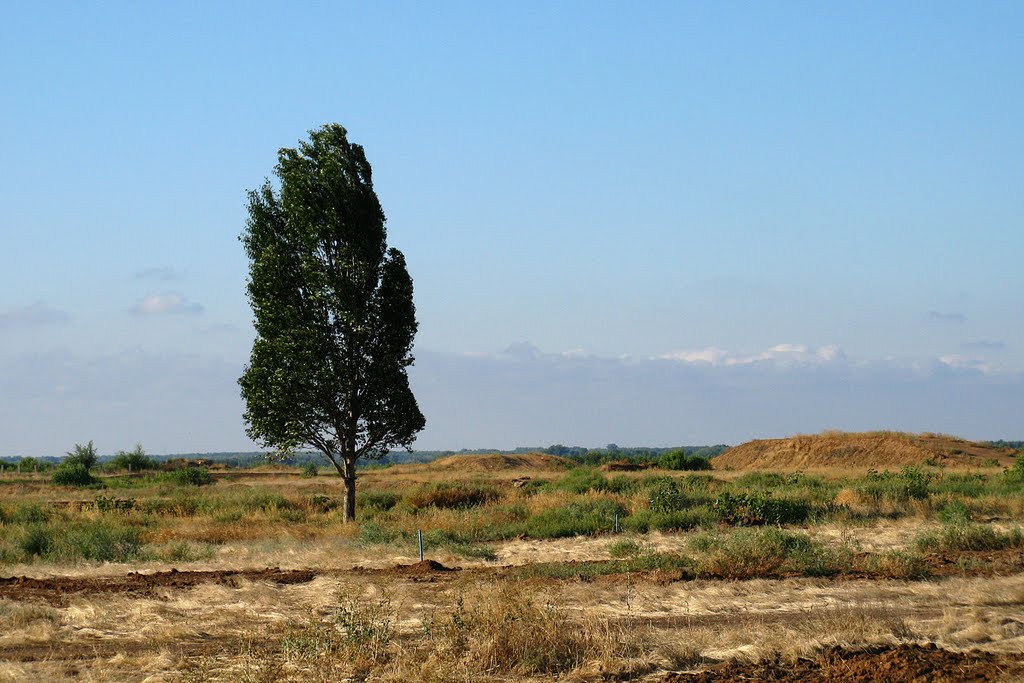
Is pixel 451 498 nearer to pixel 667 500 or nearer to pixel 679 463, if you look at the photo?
pixel 667 500

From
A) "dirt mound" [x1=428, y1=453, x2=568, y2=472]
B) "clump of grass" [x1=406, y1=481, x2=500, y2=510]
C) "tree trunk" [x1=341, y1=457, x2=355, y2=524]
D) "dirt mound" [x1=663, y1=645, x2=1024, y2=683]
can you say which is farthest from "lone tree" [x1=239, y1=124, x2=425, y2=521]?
"dirt mound" [x1=428, y1=453, x2=568, y2=472]

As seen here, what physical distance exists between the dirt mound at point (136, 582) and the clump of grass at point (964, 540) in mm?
11293

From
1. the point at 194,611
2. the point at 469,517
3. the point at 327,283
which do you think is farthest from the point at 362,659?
the point at 327,283

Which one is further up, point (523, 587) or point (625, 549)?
point (523, 587)

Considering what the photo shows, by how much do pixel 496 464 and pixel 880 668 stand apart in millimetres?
65001

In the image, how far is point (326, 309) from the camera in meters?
26.3

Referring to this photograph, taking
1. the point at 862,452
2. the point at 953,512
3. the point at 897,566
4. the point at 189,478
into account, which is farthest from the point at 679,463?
the point at 897,566

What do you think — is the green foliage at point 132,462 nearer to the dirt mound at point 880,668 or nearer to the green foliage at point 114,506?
the green foliage at point 114,506

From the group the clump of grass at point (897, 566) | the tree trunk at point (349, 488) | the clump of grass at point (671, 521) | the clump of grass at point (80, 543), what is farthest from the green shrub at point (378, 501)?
the clump of grass at point (897, 566)

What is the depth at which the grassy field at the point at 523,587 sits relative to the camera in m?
9.26

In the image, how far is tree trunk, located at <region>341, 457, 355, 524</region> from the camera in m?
27.0

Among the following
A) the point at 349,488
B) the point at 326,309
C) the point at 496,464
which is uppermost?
the point at 326,309

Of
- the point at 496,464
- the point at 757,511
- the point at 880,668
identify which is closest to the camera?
the point at 880,668

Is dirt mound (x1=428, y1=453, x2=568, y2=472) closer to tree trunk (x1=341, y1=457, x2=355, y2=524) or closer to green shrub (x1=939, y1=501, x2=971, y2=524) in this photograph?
tree trunk (x1=341, y1=457, x2=355, y2=524)
